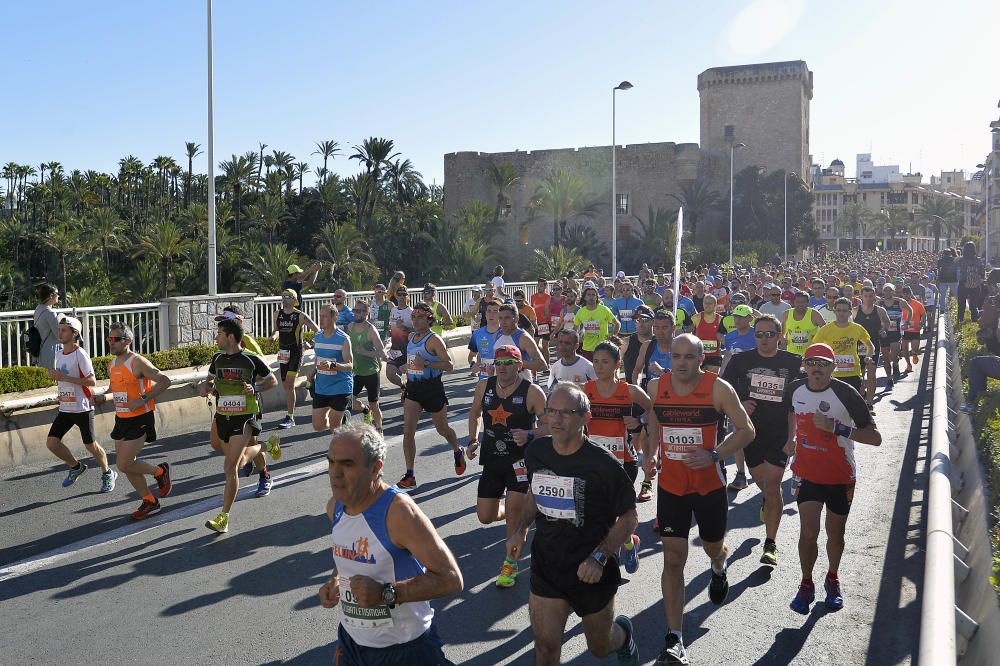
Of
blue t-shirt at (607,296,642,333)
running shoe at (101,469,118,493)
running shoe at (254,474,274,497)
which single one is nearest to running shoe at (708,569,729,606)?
running shoe at (254,474,274,497)

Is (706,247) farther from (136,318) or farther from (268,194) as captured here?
(136,318)

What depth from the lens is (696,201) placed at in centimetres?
6775

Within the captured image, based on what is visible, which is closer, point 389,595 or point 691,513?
point 389,595

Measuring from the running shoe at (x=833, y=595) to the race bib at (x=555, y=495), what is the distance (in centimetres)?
247

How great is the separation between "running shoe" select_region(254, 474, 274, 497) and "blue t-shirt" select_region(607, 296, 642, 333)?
22.9 feet

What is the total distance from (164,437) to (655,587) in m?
7.70

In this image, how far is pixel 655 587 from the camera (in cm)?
636

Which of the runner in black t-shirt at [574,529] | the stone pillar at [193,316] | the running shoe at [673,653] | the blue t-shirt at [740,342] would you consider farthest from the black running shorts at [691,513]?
the stone pillar at [193,316]

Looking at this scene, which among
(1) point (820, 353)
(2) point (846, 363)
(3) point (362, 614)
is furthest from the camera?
(2) point (846, 363)

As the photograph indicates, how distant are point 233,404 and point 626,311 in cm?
800

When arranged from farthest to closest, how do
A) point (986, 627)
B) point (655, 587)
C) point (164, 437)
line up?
point (164, 437) < point (655, 587) < point (986, 627)

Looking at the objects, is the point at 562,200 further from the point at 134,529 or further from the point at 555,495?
the point at 555,495

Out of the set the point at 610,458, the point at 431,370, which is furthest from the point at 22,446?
the point at 610,458

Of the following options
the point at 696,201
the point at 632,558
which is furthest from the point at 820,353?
the point at 696,201
